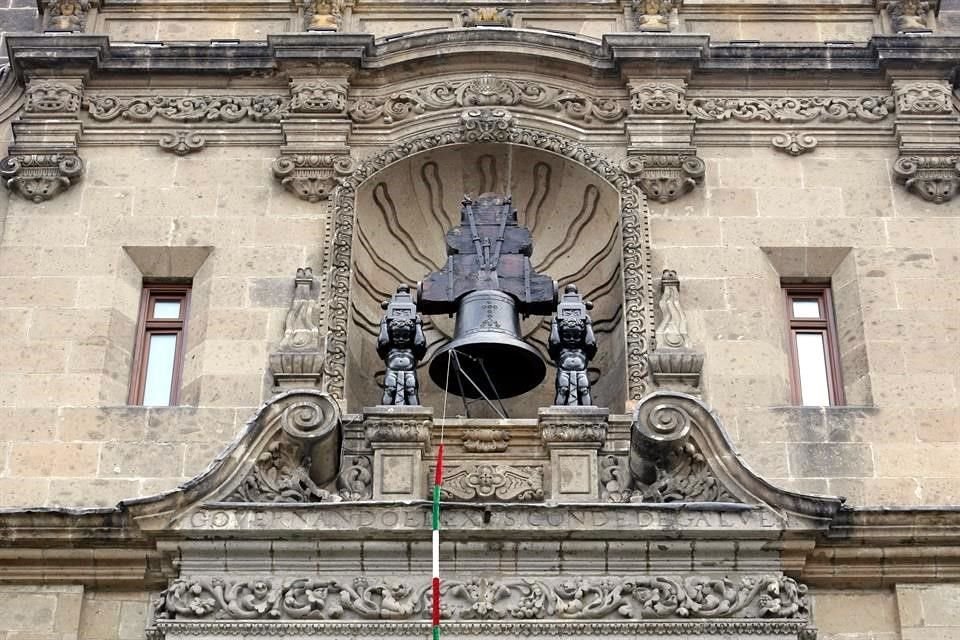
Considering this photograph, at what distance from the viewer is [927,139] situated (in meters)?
19.8

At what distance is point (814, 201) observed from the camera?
1956cm

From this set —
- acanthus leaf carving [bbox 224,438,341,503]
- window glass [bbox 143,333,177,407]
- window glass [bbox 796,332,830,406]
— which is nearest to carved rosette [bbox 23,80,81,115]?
window glass [bbox 143,333,177,407]

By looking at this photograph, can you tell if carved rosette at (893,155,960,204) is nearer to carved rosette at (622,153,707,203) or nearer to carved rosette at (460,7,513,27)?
carved rosette at (622,153,707,203)

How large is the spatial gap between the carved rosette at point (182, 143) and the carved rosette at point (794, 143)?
17.9 feet

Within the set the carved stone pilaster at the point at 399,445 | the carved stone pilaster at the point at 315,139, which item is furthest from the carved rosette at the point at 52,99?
the carved stone pilaster at the point at 399,445

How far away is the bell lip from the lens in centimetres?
1766

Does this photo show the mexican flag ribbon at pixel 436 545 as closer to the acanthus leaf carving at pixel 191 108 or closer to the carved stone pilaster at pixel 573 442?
the carved stone pilaster at pixel 573 442

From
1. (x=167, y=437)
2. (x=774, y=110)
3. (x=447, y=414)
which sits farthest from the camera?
(x=774, y=110)

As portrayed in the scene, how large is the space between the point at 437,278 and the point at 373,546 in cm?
306

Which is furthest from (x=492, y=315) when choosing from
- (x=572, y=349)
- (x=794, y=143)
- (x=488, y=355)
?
(x=794, y=143)

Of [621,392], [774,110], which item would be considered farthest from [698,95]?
[621,392]

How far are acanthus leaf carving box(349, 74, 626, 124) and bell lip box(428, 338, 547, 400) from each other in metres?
3.09

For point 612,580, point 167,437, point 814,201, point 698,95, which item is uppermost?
point 698,95

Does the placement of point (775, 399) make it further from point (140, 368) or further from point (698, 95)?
point (140, 368)
